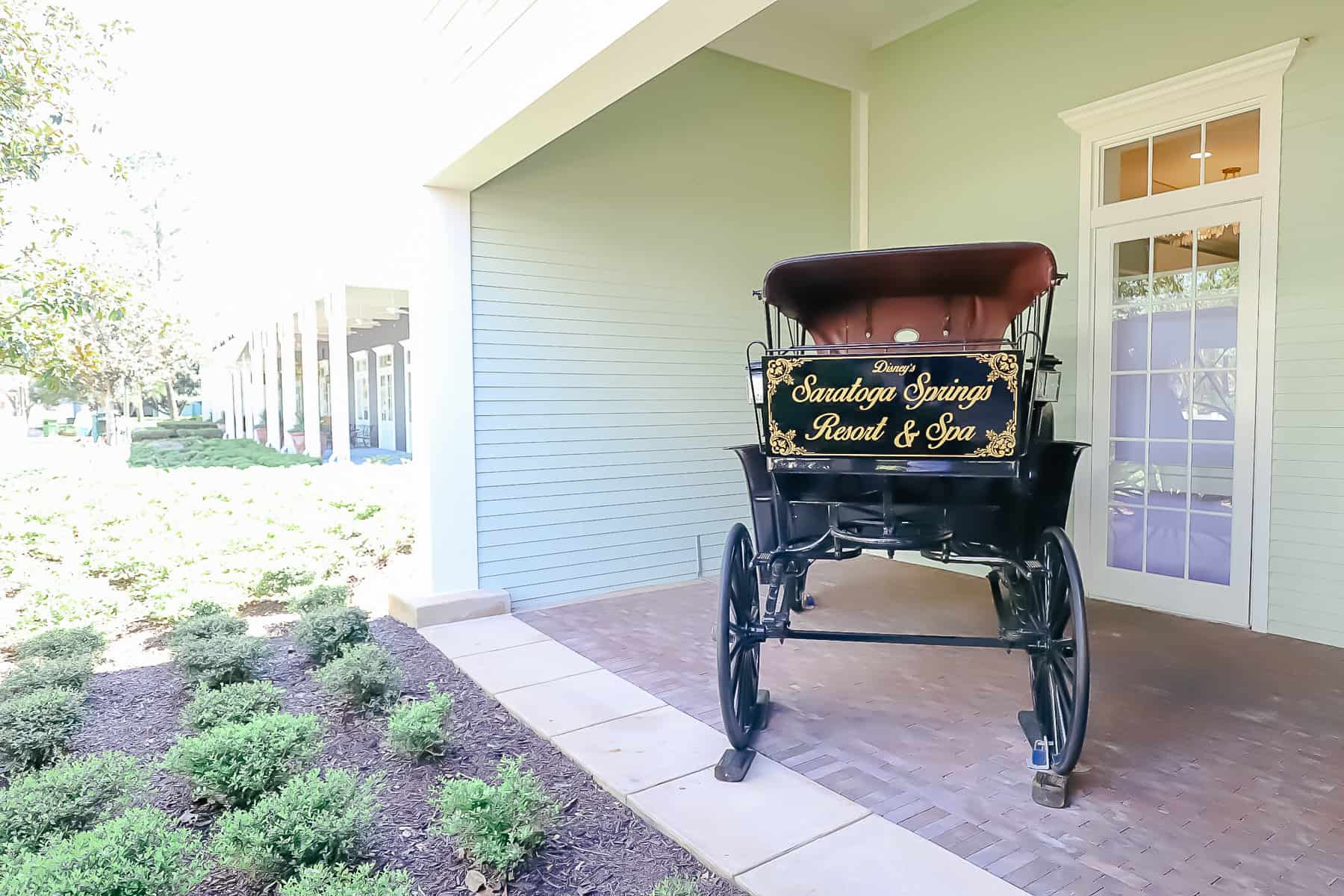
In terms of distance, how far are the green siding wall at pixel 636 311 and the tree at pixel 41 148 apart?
2539 millimetres

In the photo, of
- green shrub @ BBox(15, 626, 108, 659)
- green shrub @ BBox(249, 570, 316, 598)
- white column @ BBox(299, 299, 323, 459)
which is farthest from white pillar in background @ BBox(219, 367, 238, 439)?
green shrub @ BBox(15, 626, 108, 659)

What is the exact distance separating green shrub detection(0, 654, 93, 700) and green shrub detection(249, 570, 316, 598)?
1.53 metres

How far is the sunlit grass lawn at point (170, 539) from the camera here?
4.66m

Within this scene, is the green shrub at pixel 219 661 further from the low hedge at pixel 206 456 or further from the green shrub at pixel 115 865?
the low hedge at pixel 206 456

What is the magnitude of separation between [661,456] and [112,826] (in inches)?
153

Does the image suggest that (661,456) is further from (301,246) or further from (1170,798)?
(301,246)

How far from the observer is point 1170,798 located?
8.11ft

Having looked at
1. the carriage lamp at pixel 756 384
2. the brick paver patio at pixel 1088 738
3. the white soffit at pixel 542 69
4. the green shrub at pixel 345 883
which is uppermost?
the white soffit at pixel 542 69

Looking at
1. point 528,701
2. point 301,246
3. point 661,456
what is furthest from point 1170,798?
point 301,246

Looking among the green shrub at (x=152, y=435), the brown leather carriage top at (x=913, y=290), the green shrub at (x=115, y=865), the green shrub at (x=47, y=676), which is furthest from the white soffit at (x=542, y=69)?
the green shrub at (x=152, y=435)

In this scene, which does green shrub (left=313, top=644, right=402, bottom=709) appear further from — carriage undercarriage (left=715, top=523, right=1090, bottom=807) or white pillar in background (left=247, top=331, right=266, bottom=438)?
white pillar in background (left=247, top=331, right=266, bottom=438)

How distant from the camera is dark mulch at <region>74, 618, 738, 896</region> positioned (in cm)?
207

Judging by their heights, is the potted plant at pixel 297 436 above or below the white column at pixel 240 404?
below

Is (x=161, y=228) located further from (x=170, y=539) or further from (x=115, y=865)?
(x=115, y=865)
